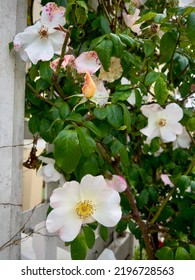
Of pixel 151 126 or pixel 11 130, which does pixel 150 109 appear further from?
pixel 11 130

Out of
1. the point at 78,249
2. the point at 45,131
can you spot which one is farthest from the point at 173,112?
the point at 78,249

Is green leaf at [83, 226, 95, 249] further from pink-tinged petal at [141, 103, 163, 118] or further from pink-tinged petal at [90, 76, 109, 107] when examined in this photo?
pink-tinged petal at [141, 103, 163, 118]

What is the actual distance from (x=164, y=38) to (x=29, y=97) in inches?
15.2

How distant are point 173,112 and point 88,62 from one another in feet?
1.03

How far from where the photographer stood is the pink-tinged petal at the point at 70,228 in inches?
27.6

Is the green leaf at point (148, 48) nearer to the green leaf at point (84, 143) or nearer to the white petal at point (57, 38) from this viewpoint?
the white petal at point (57, 38)

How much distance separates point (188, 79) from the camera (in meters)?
1.17

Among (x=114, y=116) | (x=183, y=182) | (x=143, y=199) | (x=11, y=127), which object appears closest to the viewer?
(x=114, y=116)

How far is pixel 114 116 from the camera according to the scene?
2.43 ft

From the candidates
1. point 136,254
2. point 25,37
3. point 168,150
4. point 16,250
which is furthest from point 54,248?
point 136,254

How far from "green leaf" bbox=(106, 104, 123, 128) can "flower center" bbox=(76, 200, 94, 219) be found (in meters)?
0.18

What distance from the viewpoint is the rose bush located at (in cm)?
72

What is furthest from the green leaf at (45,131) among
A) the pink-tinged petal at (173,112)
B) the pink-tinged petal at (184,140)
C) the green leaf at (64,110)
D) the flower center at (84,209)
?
the pink-tinged petal at (184,140)

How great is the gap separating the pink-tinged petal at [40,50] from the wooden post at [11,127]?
0.25 ft
